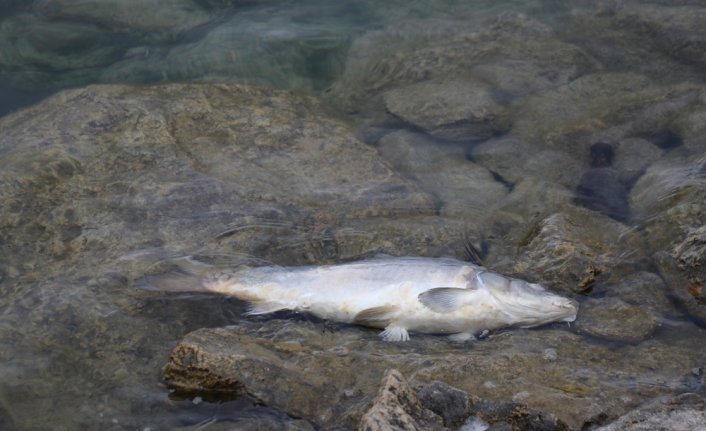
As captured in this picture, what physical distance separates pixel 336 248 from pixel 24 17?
19.2 feet

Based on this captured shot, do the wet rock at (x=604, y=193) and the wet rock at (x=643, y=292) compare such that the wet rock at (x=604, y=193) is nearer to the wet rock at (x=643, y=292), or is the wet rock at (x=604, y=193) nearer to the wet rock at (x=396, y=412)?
the wet rock at (x=643, y=292)

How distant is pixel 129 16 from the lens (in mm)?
8719

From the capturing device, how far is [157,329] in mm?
4555

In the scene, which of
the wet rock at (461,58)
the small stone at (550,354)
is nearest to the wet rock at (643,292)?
the small stone at (550,354)

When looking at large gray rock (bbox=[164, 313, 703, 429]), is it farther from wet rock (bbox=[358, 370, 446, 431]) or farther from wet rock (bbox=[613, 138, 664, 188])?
wet rock (bbox=[613, 138, 664, 188])

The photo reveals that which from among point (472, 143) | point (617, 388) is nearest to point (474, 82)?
point (472, 143)

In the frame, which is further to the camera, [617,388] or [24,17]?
[24,17]

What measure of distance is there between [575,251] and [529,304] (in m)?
0.62

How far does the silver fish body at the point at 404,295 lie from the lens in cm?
457

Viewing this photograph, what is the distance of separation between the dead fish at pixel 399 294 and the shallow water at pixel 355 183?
132 millimetres

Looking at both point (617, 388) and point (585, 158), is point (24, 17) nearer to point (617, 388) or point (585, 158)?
point (585, 158)

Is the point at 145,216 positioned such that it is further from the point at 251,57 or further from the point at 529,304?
the point at 251,57

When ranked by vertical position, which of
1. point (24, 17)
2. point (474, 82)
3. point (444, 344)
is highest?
point (24, 17)

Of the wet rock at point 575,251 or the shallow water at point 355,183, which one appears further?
the wet rock at point 575,251
